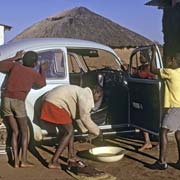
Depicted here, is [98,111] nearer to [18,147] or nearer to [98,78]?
[98,78]

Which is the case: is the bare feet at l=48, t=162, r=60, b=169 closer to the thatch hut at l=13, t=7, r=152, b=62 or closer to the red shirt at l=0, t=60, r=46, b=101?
the red shirt at l=0, t=60, r=46, b=101

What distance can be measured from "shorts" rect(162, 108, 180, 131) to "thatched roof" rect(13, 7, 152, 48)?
21.5 meters

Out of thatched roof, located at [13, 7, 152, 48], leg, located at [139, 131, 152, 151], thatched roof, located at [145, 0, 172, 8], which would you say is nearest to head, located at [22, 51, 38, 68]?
leg, located at [139, 131, 152, 151]

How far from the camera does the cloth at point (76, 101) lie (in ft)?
22.6

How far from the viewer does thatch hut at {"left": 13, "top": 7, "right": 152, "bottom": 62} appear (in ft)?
95.0

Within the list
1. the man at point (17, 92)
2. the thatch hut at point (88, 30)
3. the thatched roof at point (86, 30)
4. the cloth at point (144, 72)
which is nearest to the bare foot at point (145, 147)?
the cloth at point (144, 72)

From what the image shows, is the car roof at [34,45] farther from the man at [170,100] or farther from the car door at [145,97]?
the man at [170,100]

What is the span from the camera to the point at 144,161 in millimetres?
7578

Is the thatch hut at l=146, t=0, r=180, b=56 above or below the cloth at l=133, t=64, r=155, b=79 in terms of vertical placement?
above

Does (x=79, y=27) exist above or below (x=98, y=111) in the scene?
above

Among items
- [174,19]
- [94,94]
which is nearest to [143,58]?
[94,94]

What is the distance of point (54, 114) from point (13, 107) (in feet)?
1.92

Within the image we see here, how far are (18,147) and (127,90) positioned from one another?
230 cm

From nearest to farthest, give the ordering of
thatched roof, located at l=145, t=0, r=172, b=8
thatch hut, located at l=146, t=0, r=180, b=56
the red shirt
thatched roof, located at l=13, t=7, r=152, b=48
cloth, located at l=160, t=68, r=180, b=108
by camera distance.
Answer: cloth, located at l=160, t=68, r=180, b=108 < the red shirt < thatch hut, located at l=146, t=0, r=180, b=56 < thatched roof, located at l=145, t=0, r=172, b=8 < thatched roof, located at l=13, t=7, r=152, b=48
